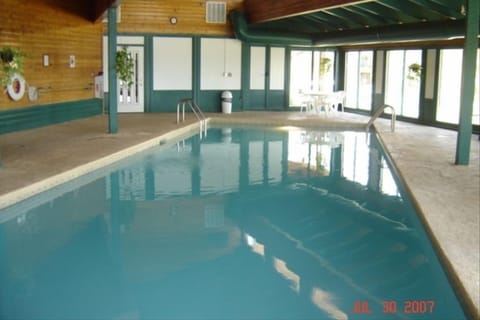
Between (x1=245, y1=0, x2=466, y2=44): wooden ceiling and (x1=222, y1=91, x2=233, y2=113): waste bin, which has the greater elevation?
(x1=245, y1=0, x2=466, y2=44): wooden ceiling

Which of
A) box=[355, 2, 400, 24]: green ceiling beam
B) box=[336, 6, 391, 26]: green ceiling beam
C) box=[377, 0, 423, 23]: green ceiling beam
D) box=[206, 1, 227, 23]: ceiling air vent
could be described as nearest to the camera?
box=[377, 0, 423, 23]: green ceiling beam

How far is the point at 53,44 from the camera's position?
494 inches

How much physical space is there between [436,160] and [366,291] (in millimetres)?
5052

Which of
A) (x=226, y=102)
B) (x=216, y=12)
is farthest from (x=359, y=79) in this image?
(x=216, y=12)

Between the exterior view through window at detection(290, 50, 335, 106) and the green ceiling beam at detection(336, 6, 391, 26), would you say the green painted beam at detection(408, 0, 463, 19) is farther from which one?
the exterior view through window at detection(290, 50, 335, 106)

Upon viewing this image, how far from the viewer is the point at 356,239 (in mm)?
5648

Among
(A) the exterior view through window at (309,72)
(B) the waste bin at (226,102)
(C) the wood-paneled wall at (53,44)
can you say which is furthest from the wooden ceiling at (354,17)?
(C) the wood-paneled wall at (53,44)

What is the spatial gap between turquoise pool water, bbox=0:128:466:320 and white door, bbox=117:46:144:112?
718 centimetres

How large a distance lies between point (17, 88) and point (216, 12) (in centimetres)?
683

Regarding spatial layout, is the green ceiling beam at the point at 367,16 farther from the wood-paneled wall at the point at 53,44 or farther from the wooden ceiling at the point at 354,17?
the wood-paneled wall at the point at 53,44

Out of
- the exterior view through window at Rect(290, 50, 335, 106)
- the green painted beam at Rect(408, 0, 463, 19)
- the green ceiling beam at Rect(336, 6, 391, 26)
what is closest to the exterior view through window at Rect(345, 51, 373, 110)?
the exterior view through window at Rect(290, 50, 335, 106)

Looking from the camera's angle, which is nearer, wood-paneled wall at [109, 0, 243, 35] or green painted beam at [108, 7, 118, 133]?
green painted beam at [108, 7, 118, 133]

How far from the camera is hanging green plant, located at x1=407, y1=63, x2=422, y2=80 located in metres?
14.1

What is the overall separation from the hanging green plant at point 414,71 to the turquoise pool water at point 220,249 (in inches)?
234
